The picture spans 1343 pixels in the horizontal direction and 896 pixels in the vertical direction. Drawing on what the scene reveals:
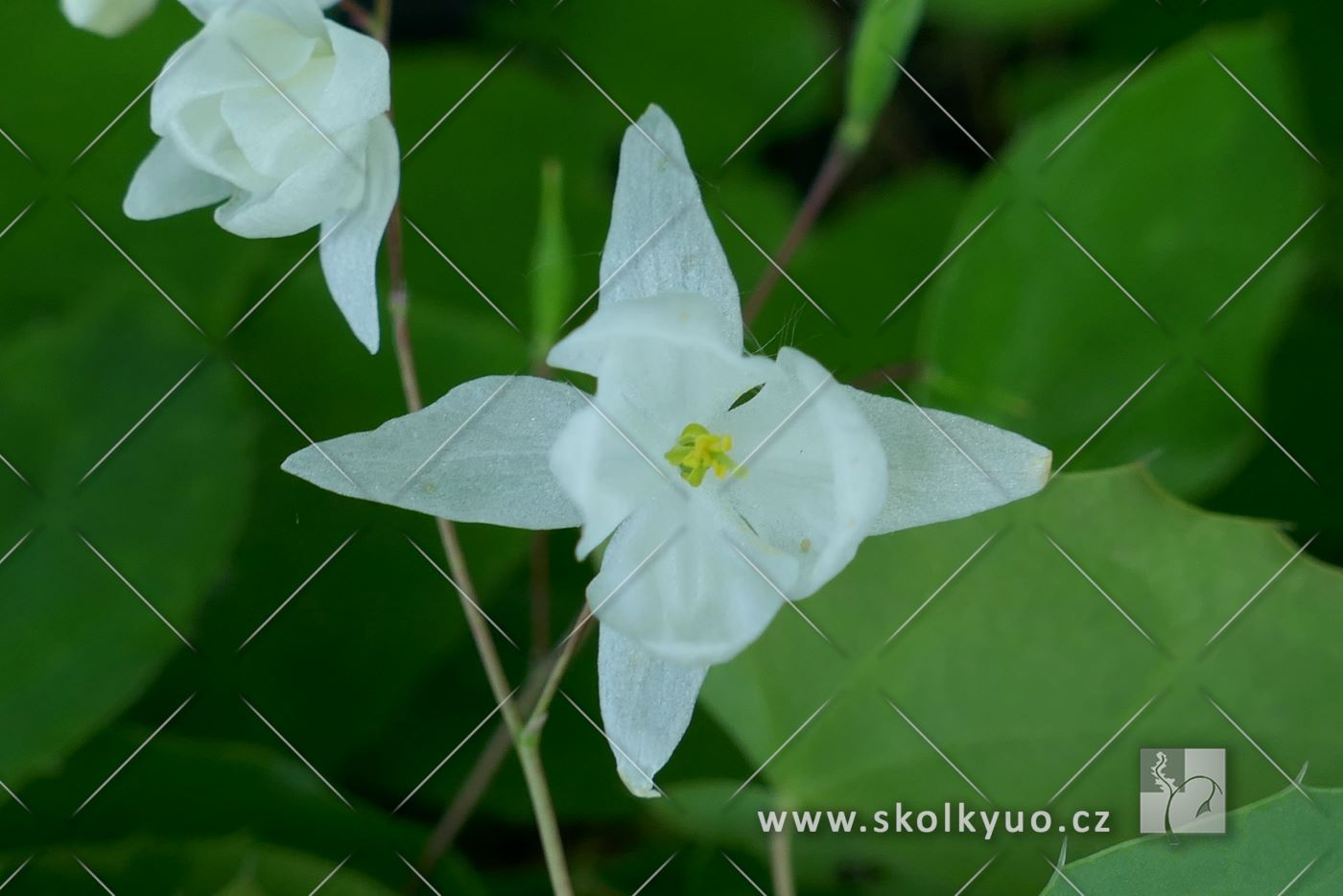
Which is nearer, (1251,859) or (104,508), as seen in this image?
(1251,859)

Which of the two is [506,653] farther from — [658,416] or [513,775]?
[658,416]

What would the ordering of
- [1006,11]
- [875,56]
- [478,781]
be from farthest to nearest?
[1006,11] → [478,781] → [875,56]

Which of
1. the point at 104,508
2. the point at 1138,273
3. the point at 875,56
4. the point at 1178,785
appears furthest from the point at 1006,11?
the point at 104,508

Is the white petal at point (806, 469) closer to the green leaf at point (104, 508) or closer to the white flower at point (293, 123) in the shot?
the white flower at point (293, 123)

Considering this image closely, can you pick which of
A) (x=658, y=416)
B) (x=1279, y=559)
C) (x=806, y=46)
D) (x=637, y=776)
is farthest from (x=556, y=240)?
(x=806, y=46)

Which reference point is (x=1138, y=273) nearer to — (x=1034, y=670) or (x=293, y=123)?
(x=1034, y=670)

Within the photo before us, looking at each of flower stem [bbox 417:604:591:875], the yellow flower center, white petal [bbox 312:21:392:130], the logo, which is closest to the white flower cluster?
white petal [bbox 312:21:392:130]

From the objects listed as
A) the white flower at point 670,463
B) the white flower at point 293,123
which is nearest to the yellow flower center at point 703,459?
the white flower at point 670,463

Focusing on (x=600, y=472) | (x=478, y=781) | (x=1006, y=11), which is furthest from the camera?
(x=1006, y=11)
